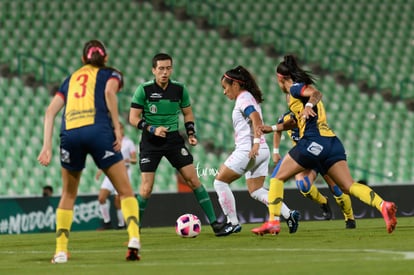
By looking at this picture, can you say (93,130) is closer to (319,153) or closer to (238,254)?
(238,254)

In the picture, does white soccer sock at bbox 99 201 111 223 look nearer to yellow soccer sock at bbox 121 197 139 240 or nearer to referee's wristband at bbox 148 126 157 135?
referee's wristband at bbox 148 126 157 135

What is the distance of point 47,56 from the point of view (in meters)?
23.8

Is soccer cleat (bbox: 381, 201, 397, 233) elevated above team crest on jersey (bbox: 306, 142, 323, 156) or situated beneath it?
situated beneath

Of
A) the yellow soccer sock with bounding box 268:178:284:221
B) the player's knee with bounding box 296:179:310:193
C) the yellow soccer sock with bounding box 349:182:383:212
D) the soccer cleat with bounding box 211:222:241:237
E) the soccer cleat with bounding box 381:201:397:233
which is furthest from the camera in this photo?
the player's knee with bounding box 296:179:310:193

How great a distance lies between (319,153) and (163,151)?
7.45 feet

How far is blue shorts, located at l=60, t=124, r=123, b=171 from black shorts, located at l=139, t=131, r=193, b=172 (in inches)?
151

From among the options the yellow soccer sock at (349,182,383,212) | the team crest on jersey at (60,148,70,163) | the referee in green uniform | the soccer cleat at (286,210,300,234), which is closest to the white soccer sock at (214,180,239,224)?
the referee in green uniform

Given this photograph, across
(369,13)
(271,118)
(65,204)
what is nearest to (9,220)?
(271,118)

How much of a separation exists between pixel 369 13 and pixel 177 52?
5644 millimetres

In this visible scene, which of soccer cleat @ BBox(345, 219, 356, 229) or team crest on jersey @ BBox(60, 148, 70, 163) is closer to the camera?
team crest on jersey @ BBox(60, 148, 70, 163)

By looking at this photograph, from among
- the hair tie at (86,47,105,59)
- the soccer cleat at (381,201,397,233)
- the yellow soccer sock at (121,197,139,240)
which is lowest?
the soccer cleat at (381,201,397,233)

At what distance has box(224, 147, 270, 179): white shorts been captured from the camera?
43.8ft

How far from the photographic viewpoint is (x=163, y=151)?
1331 centimetres

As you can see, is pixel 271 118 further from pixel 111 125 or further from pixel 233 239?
pixel 111 125
